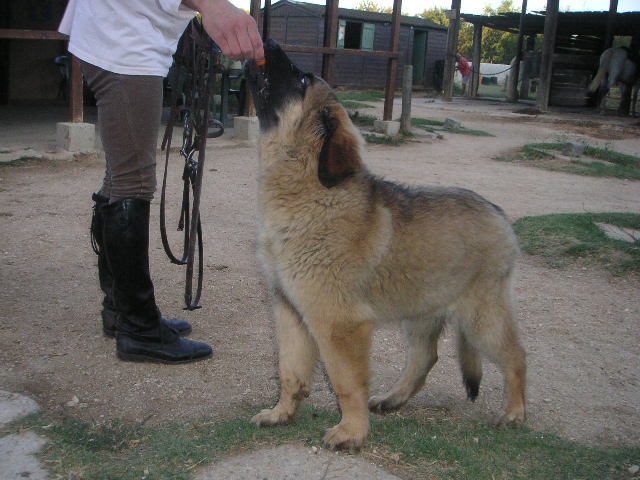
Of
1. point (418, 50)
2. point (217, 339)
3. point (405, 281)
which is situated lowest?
point (217, 339)

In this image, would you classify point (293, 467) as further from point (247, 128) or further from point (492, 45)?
point (492, 45)

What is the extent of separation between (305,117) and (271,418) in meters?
1.30

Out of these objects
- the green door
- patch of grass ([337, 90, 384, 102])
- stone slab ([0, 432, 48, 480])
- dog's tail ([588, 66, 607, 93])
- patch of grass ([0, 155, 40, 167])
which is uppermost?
the green door

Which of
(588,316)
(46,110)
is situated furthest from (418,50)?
(588,316)

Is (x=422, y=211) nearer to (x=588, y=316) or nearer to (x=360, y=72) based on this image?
(x=588, y=316)

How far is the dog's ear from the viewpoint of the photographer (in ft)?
9.14

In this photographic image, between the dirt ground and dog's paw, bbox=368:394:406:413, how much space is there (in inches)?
4.1

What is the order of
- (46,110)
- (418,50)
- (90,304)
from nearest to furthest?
(90,304) → (46,110) → (418,50)

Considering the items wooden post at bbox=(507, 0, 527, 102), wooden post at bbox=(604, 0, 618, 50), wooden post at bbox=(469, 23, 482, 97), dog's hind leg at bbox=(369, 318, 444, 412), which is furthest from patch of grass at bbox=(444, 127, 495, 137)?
wooden post at bbox=(469, 23, 482, 97)

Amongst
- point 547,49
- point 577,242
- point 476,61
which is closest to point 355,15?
point 476,61

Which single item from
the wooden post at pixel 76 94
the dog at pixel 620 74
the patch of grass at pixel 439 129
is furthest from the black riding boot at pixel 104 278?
the dog at pixel 620 74

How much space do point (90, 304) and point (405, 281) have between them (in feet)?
7.38

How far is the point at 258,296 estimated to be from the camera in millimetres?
4625

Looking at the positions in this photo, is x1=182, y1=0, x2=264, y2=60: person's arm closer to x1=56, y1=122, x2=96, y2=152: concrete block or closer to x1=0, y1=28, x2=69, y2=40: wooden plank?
x1=0, y1=28, x2=69, y2=40: wooden plank
